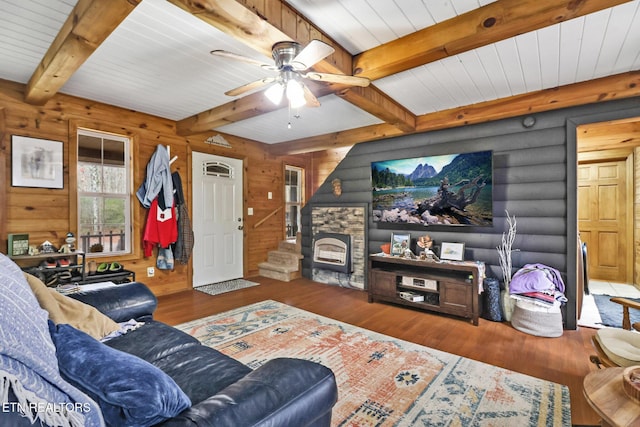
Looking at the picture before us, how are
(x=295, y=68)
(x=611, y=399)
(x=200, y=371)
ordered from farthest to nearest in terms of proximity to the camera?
(x=295, y=68) < (x=200, y=371) < (x=611, y=399)

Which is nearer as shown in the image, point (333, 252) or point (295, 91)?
point (295, 91)

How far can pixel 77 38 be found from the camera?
6.51 ft

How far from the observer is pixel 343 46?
7.45ft

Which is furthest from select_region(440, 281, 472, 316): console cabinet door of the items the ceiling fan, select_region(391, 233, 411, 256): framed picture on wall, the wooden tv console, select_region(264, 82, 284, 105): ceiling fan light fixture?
select_region(264, 82, 284, 105): ceiling fan light fixture

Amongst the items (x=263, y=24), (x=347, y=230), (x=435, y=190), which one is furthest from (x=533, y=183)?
(x=263, y=24)

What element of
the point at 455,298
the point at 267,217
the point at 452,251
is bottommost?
the point at 455,298

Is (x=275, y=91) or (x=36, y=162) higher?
(x=275, y=91)

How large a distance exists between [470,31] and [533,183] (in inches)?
85.4

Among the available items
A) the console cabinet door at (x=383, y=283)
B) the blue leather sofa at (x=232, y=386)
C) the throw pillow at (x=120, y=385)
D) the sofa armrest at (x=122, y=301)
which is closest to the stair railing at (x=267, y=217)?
the console cabinet door at (x=383, y=283)

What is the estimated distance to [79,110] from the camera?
3.48 metres

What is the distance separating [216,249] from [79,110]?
2.53 metres

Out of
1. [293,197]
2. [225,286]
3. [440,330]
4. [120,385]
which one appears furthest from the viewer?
[293,197]

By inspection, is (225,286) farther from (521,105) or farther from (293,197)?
(521,105)

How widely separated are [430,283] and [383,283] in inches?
23.1
